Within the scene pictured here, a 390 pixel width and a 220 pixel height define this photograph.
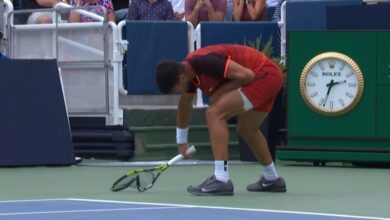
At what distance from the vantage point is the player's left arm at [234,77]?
1051 centimetres

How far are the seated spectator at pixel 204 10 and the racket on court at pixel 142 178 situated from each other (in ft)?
22.1

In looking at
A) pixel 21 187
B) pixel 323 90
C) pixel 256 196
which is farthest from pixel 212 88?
pixel 323 90

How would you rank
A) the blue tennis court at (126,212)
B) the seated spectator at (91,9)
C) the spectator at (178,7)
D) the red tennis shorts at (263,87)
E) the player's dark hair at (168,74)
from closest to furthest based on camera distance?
the blue tennis court at (126,212)
the player's dark hair at (168,74)
the red tennis shorts at (263,87)
the seated spectator at (91,9)
the spectator at (178,7)

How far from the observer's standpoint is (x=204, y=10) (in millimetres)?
17781

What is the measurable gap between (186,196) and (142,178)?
0.60 metres

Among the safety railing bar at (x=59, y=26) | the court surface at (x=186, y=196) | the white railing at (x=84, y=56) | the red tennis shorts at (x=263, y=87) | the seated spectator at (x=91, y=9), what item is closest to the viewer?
the court surface at (x=186, y=196)

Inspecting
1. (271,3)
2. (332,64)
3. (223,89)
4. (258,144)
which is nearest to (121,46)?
(332,64)

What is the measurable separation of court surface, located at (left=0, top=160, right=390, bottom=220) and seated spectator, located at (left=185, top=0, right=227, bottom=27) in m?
3.02

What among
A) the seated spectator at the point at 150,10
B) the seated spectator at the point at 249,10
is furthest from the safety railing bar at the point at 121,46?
the seated spectator at the point at 249,10

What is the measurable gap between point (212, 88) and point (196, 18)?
7.02 metres

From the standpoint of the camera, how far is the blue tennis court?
8703mm

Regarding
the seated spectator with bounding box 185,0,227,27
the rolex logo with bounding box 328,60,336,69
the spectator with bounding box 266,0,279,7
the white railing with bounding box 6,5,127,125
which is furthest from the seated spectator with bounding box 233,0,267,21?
the rolex logo with bounding box 328,60,336,69

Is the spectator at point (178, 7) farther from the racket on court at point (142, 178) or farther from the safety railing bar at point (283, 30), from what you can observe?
the racket on court at point (142, 178)

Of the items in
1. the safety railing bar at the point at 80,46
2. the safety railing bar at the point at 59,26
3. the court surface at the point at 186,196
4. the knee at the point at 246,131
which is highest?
the safety railing bar at the point at 59,26
